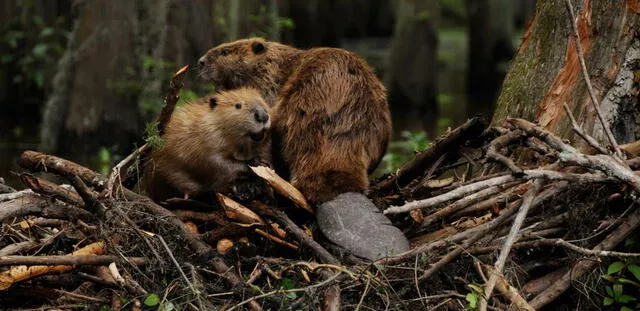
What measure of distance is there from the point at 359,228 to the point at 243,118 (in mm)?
893

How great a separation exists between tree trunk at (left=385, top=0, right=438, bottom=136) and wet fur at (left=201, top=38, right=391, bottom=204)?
11.2 meters

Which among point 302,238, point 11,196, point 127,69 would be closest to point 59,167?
point 11,196

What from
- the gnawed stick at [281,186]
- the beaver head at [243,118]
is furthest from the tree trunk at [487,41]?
the gnawed stick at [281,186]

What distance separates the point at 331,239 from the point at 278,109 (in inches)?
36.3

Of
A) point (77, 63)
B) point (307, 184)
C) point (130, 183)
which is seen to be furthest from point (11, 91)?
point (307, 184)

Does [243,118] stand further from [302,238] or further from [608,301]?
[608,301]

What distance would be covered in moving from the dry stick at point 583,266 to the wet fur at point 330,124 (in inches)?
35.8

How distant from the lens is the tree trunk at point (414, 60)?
1648cm

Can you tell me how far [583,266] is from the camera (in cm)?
443

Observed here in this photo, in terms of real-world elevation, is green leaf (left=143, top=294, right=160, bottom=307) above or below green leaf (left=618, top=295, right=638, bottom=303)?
above

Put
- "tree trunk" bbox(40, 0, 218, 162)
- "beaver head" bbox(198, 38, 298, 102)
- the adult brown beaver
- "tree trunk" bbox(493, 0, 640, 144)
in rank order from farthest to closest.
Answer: "tree trunk" bbox(40, 0, 218, 162), "beaver head" bbox(198, 38, 298, 102), "tree trunk" bbox(493, 0, 640, 144), the adult brown beaver

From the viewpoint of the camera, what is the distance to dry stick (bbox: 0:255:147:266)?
13.7 feet

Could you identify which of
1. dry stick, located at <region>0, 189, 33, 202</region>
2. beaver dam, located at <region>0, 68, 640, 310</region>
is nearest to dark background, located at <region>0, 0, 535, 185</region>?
beaver dam, located at <region>0, 68, 640, 310</region>

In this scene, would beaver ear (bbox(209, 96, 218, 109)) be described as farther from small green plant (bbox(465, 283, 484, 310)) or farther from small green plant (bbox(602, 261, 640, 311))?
small green plant (bbox(602, 261, 640, 311))
